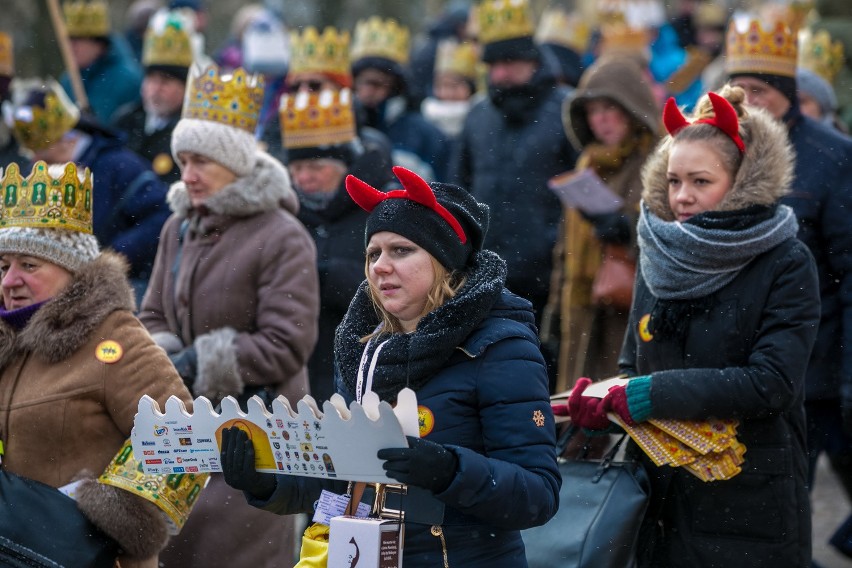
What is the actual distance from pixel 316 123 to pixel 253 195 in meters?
1.72

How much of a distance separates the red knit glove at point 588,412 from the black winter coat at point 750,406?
18cm

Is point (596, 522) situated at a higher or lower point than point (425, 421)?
lower

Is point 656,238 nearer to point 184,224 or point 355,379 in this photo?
point 355,379

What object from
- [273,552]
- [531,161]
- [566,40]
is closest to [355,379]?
[273,552]

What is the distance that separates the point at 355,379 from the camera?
13.8 ft

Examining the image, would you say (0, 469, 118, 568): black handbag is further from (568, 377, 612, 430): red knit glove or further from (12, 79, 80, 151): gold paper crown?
(12, 79, 80, 151): gold paper crown

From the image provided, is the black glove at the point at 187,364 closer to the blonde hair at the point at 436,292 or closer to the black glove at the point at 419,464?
the blonde hair at the point at 436,292

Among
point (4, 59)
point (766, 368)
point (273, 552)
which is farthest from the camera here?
point (4, 59)

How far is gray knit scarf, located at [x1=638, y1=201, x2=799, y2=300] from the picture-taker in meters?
4.89

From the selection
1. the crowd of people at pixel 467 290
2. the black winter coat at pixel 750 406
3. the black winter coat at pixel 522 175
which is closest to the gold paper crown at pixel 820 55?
the crowd of people at pixel 467 290

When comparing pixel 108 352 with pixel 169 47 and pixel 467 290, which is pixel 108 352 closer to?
pixel 467 290

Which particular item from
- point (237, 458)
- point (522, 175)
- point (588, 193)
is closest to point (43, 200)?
point (237, 458)

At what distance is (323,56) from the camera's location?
10.3 metres

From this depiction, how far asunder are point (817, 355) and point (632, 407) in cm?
187
